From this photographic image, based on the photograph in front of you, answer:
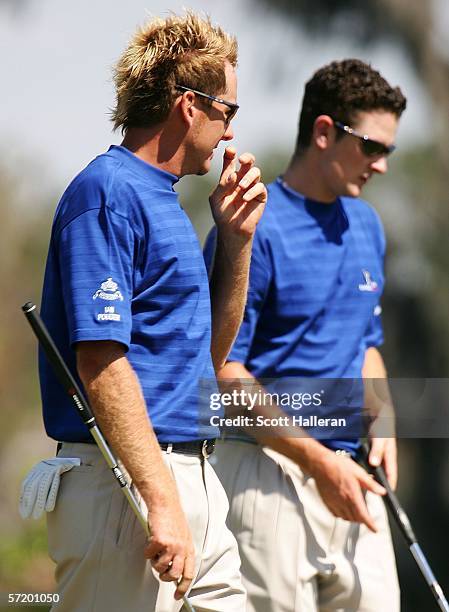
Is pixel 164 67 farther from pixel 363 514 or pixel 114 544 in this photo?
pixel 363 514

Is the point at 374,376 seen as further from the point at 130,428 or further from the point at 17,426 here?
the point at 17,426

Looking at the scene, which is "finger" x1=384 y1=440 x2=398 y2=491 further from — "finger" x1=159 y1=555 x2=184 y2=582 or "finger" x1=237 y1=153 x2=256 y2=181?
"finger" x1=159 y1=555 x2=184 y2=582

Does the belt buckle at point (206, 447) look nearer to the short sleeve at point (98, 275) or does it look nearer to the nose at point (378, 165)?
the short sleeve at point (98, 275)

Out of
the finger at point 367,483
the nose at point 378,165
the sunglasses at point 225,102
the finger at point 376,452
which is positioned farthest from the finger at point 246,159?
the finger at point 376,452

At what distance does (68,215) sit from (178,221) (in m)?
0.28

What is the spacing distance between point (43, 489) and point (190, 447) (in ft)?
1.24

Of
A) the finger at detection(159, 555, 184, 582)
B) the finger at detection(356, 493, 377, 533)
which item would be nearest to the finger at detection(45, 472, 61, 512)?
the finger at detection(159, 555, 184, 582)

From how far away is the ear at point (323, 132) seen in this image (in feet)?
12.9

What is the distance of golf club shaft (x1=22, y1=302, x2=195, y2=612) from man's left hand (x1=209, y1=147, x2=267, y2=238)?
66 cm

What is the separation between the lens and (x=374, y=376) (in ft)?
12.9

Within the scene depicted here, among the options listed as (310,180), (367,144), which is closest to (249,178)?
(310,180)

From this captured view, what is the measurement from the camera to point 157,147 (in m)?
2.90

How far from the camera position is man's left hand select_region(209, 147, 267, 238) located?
304 centimetres

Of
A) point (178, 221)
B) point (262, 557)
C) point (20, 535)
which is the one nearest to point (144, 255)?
point (178, 221)
